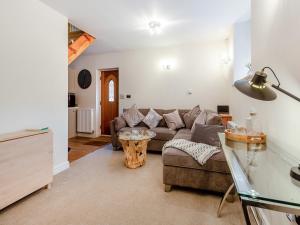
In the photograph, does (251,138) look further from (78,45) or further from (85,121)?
(85,121)

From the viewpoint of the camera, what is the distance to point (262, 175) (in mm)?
942

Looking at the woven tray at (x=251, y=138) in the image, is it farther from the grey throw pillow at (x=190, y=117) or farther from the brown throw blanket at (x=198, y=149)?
the grey throw pillow at (x=190, y=117)

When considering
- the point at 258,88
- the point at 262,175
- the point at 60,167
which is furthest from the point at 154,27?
the point at 262,175

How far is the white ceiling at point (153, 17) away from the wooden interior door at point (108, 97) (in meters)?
1.47

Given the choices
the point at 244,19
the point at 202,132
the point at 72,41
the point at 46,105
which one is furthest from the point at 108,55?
the point at 202,132

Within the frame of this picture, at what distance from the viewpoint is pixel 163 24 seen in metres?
3.37

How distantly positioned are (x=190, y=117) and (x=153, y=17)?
2237 millimetres

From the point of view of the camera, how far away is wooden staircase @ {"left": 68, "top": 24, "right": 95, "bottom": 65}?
375cm

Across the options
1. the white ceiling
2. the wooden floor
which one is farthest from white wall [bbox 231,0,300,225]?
the wooden floor

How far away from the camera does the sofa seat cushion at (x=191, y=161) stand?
6.95 feet

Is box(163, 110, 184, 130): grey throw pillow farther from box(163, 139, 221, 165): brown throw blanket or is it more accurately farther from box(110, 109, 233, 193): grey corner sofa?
box(110, 109, 233, 193): grey corner sofa

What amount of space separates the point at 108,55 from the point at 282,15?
4.71 m

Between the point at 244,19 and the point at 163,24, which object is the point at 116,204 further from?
the point at 244,19

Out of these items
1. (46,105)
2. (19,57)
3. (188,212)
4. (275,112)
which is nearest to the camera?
(275,112)
